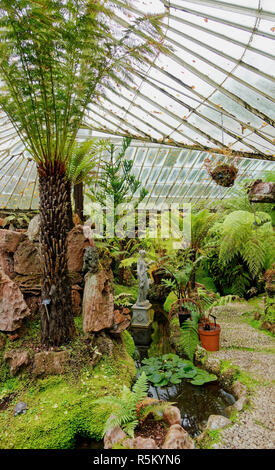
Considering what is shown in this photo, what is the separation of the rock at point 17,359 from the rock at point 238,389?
6.79 feet

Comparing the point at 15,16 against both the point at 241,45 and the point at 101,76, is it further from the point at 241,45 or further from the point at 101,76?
the point at 241,45

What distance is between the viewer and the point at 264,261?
19.6 ft

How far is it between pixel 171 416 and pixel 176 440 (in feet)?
0.99

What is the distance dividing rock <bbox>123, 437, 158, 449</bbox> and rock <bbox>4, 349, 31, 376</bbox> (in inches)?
57.2

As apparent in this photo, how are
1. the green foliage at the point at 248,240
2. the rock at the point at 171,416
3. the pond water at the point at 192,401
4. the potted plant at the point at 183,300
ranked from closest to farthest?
the rock at the point at 171,416 → the pond water at the point at 192,401 → the potted plant at the point at 183,300 → the green foliage at the point at 248,240

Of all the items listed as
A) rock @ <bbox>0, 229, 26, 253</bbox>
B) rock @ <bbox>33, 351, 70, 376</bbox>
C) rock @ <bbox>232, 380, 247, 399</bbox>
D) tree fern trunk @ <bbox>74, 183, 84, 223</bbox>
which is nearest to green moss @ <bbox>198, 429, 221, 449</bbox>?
rock @ <bbox>232, 380, 247, 399</bbox>

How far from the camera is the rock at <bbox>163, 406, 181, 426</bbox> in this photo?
2.33 m

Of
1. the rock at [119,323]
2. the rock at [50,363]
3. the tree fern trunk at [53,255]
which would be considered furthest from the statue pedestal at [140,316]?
the rock at [50,363]

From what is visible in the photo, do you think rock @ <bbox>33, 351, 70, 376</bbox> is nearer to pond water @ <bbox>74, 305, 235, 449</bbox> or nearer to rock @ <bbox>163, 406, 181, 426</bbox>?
pond water @ <bbox>74, 305, 235, 449</bbox>

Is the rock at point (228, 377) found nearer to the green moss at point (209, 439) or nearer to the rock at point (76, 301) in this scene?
the green moss at point (209, 439)

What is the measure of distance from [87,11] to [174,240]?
4181 millimetres

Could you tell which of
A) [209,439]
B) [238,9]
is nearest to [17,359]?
[209,439]

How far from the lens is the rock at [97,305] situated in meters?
3.49

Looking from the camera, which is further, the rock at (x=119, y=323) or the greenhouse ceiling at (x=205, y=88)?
the greenhouse ceiling at (x=205, y=88)
